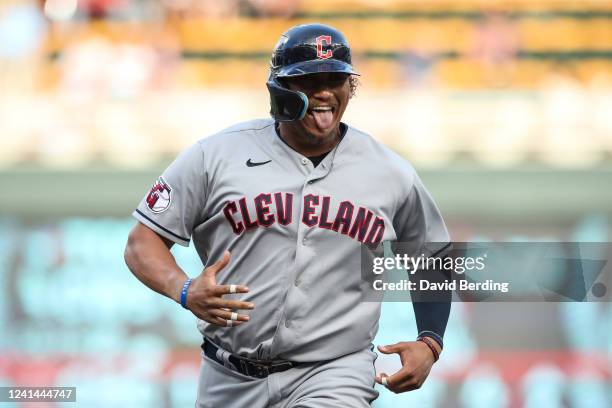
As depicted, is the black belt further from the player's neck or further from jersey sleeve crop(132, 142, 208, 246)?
the player's neck

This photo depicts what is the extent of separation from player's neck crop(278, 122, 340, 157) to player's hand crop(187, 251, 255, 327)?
1.74ft

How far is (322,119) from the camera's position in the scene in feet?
11.1

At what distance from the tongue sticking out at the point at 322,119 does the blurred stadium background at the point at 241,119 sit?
17.9 ft

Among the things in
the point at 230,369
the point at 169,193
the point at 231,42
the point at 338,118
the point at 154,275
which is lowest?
the point at 230,369

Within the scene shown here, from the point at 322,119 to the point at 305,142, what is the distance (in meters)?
0.11

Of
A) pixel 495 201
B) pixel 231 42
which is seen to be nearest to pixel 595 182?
pixel 495 201

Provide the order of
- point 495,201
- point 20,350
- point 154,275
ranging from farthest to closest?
point 495,201
point 20,350
point 154,275

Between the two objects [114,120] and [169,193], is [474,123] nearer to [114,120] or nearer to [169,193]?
[114,120]

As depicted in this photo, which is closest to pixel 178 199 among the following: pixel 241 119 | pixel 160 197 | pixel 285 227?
pixel 160 197

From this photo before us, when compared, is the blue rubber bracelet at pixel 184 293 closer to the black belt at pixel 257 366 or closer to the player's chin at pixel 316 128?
the black belt at pixel 257 366

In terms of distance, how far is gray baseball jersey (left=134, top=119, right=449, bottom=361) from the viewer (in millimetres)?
3309

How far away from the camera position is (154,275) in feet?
10.8

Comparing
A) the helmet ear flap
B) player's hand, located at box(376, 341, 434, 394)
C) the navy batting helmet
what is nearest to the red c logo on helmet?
the navy batting helmet

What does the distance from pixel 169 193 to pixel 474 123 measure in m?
8.82
